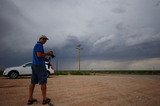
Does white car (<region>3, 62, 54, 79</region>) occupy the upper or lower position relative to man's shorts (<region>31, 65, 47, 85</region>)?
upper

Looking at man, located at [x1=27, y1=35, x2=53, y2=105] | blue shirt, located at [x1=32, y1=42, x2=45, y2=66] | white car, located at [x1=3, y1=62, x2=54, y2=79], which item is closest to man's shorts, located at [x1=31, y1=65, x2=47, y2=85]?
man, located at [x1=27, y1=35, x2=53, y2=105]

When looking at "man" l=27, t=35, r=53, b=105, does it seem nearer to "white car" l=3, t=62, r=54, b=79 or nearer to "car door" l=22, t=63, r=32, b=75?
"white car" l=3, t=62, r=54, b=79

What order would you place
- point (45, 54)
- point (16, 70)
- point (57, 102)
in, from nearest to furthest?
point (45, 54), point (57, 102), point (16, 70)

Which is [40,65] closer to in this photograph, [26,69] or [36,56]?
[36,56]

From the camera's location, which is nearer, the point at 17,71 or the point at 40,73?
the point at 40,73

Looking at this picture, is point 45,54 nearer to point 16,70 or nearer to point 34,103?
point 34,103

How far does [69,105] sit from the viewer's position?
7352mm

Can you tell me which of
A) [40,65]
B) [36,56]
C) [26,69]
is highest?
[26,69]

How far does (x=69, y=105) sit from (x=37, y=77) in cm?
129

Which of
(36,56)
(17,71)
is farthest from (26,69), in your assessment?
(36,56)

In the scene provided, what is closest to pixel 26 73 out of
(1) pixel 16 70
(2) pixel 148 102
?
(1) pixel 16 70

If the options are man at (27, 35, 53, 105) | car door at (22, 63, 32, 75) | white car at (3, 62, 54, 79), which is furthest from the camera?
car door at (22, 63, 32, 75)

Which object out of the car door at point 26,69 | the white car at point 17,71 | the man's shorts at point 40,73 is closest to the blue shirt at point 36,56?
the man's shorts at point 40,73

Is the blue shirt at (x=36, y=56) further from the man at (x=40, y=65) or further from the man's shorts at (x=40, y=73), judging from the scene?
the man's shorts at (x=40, y=73)
